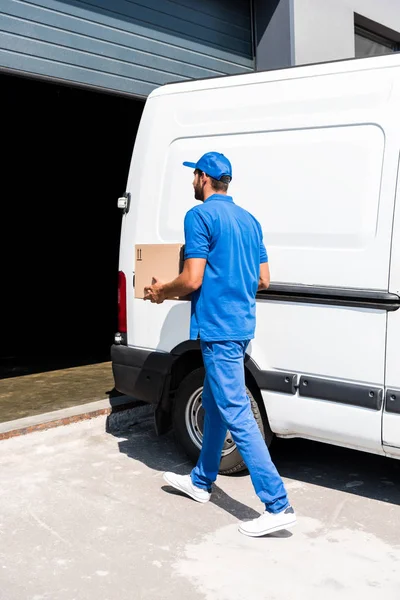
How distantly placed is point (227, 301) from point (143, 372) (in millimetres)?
1364

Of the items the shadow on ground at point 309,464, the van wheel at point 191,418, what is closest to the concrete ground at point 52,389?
the shadow on ground at point 309,464

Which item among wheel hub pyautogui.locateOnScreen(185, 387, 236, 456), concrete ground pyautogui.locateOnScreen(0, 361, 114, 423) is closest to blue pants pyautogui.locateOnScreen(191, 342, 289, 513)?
wheel hub pyautogui.locateOnScreen(185, 387, 236, 456)

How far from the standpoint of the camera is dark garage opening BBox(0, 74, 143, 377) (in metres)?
13.3

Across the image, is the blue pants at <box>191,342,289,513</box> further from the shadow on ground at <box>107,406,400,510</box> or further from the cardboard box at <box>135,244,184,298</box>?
the cardboard box at <box>135,244,184,298</box>

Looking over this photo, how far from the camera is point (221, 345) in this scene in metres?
4.25

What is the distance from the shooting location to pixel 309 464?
210 inches

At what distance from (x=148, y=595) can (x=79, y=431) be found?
266 centimetres

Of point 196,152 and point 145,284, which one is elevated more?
point 196,152

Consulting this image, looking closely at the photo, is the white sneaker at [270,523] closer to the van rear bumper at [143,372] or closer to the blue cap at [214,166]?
the van rear bumper at [143,372]

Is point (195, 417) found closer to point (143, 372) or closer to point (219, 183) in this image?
point (143, 372)

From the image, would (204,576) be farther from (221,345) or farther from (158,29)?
(158,29)

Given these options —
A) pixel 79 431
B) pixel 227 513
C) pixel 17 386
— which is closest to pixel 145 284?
pixel 227 513

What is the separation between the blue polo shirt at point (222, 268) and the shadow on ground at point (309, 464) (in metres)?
1.11

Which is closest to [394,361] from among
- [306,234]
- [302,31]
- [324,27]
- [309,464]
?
[306,234]
